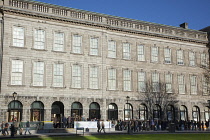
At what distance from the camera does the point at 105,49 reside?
4012 centimetres

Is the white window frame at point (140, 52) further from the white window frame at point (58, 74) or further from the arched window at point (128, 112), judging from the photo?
the white window frame at point (58, 74)

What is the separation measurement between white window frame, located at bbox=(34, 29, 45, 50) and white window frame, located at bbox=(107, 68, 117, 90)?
32.0 ft

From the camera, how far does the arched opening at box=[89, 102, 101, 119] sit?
37.9 m

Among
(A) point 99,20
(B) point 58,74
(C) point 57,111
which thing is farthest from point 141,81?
(C) point 57,111

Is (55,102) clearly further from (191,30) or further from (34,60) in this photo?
(191,30)

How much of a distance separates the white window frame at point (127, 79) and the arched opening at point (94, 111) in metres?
4.92

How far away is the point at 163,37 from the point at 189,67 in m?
6.67

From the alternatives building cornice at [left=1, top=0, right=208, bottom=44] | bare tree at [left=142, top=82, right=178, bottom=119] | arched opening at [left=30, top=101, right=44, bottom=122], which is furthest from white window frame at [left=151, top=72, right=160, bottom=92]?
arched opening at [left=30, top=101, right=44, bottom=122]

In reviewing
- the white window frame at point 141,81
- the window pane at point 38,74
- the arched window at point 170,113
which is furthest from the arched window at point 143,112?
the window pane at point 38,74

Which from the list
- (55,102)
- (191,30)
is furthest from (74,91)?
(191,30)

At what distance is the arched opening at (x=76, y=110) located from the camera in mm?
36641

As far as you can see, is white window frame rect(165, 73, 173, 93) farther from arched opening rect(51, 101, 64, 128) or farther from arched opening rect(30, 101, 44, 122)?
arched opening rect(30, 101, 44, 122)

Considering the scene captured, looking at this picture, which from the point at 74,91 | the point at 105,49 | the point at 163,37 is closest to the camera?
the point at 74,91

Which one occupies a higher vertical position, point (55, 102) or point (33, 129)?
point (55, 102)
